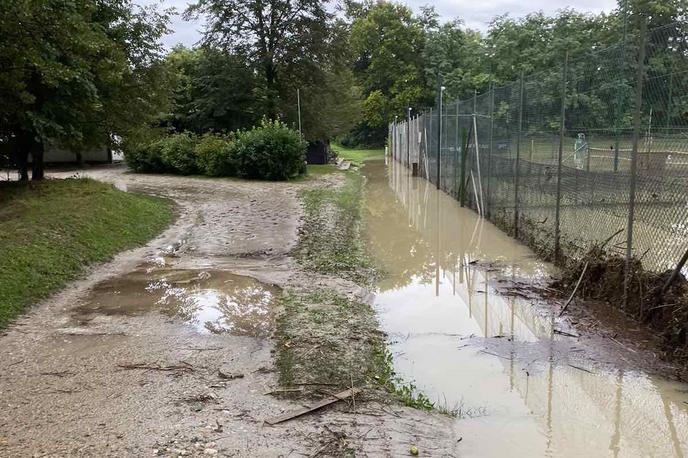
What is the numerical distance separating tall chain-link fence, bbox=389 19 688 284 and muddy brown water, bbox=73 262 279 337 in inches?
148

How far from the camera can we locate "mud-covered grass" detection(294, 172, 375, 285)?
7957mm

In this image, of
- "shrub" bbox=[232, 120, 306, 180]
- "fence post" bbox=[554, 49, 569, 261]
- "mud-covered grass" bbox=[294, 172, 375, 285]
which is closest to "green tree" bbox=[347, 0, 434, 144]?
"shrub" bbox=[232, 120, 306, 180]

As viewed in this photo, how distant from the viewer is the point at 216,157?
861 inches

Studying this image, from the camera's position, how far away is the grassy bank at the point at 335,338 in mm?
4297

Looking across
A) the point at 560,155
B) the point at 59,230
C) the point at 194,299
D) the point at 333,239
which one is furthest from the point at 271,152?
the point at 194,299

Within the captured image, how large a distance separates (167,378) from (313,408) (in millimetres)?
1221

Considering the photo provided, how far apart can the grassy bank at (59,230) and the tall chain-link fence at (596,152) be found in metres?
6.10

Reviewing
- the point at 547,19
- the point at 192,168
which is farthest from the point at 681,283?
the point at 547,19

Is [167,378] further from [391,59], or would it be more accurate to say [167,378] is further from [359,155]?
[391,59]

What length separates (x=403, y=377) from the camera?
4.54 metres

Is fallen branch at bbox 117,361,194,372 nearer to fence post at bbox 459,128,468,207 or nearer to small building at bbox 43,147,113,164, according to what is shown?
fence post at bbox 459,128,468,207

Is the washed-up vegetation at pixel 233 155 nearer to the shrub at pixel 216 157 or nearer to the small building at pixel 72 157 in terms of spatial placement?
the shrub at pixel 216 157

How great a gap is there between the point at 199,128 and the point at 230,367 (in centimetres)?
2485

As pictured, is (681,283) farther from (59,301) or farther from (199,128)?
(199,128)
